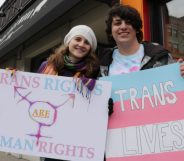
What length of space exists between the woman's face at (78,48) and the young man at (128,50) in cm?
15

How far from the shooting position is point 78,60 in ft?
8.45

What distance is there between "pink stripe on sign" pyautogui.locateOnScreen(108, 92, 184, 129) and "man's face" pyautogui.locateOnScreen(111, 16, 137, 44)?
→ 39 centimetres

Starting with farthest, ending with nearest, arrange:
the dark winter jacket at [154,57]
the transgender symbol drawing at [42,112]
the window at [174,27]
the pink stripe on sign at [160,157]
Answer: the window at [174,27] < the transgender symbol drawing at [42,112] < the dark winter jacket at [154,57] < the pink stripe on sign at [160,157]

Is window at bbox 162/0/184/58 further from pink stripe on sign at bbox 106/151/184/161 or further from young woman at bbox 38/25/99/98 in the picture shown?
pink stripe on sign at bbox 106/151/184/161

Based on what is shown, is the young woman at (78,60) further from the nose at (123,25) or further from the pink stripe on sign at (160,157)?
the pink stripe on sign at (160,157)

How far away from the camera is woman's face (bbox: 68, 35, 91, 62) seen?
2.56m

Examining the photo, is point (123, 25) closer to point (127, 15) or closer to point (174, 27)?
point (127, 15)

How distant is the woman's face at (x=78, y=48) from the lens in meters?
2.56

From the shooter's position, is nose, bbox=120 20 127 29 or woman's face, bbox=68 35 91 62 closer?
nose, bbox=120 20 127 29

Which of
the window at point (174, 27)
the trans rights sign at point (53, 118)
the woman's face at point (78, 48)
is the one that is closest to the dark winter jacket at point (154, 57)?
the trans rights sign at point (53, 118)

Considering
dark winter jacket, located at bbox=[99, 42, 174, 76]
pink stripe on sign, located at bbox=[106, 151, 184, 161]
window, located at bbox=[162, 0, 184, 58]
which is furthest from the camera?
window, located at bbox=[162, 0, 184, 58]

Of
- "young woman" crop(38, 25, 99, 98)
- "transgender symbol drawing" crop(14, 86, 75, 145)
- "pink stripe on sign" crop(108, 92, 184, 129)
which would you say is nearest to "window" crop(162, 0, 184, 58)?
"young woman" crop(38, 25, 99, 98)

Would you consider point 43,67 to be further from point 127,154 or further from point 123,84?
point 127,154

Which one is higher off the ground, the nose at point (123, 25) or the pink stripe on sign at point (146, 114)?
the nose at point (123, 25)
